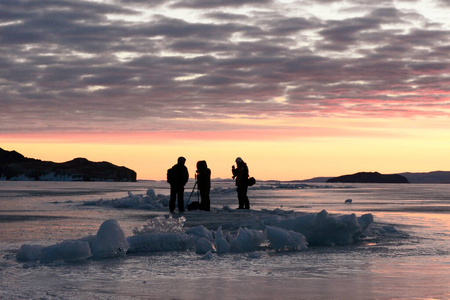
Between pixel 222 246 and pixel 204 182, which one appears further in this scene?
pixel 204 182

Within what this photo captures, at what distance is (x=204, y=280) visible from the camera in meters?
7.05

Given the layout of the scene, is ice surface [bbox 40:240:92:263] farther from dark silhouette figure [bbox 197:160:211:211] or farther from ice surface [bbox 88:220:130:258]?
dark silhouette figure [bbox 197:160:211:211]

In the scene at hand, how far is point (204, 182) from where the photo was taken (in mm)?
21766

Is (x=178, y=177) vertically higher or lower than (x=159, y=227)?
higher

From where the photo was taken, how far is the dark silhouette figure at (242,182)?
22.1 m

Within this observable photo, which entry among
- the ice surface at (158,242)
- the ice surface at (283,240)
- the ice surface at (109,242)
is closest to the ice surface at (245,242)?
the ice surface at (283,240)

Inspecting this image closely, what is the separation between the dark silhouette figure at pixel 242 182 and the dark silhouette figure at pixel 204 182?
3.36 ft

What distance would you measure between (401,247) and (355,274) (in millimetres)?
3296

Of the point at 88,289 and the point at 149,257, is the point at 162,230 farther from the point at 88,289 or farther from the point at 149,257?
the point at 88,289

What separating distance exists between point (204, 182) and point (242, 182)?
1.45m

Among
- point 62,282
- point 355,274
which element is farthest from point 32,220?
point 355,274

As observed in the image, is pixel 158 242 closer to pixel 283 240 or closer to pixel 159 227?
pixel 159 227

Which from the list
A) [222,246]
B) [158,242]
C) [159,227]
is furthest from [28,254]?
[159,227]

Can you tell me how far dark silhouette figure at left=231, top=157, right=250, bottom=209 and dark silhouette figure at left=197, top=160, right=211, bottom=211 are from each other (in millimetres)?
1023
